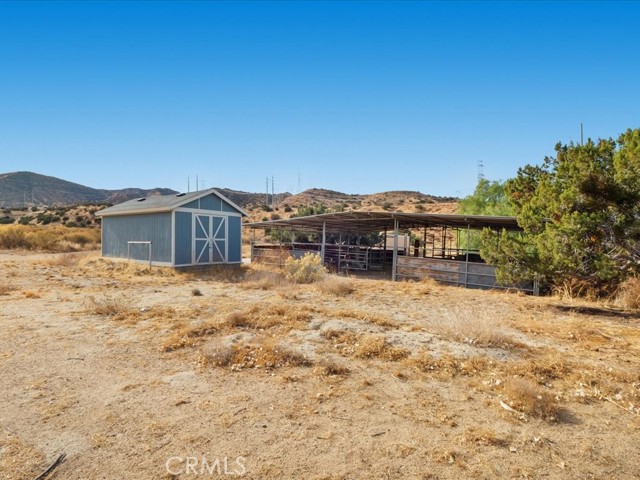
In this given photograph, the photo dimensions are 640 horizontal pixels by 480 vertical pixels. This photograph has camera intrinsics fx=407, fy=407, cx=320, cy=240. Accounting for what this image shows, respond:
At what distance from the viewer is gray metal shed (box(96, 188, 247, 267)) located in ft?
57.6

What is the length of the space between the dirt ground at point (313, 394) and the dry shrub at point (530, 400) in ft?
0.05

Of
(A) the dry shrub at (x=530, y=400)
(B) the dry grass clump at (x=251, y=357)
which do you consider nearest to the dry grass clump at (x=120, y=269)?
(B) the dry grass clump at (x=251, y=357)

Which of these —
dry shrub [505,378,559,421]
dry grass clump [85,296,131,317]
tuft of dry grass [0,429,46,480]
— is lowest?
dry grass clump [85,296,131,317]

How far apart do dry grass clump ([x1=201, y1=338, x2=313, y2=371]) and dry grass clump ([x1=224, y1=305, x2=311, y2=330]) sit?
1489mm

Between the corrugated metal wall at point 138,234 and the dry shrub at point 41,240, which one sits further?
the dry shrub at point 41,240

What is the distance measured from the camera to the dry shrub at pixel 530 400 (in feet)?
14.1

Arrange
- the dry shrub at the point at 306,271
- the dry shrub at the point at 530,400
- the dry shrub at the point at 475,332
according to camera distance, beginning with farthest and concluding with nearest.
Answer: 1. the dry shrub at the point at 306,271
2. the dry shrub at the point at 475,332
3. the dry shrub at the point at 530,400

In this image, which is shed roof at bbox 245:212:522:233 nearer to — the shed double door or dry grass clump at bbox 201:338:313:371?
the shed double door

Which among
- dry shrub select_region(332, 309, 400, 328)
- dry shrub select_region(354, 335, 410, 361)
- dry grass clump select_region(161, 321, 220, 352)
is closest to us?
dry shrub select_region(354, 335, 410, 361)

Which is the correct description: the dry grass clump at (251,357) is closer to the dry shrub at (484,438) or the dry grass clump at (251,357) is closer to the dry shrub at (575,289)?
the dry shrub at (484,438)

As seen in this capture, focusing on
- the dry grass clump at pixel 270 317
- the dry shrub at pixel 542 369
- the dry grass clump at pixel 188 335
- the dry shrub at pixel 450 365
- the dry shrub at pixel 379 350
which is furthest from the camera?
the dry grass clump at pixel 270 317

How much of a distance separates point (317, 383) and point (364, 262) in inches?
653
